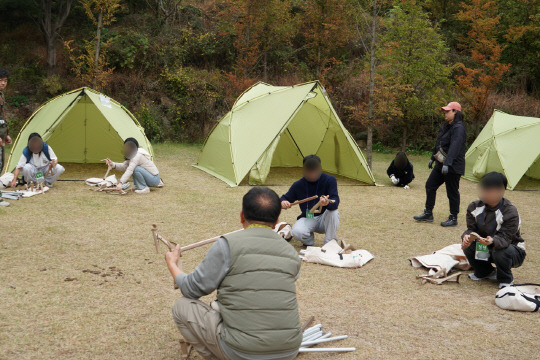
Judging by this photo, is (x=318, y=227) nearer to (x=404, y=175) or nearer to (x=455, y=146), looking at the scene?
(x=455, y=146)

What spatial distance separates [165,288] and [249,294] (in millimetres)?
2020

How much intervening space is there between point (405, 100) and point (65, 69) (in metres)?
12.1

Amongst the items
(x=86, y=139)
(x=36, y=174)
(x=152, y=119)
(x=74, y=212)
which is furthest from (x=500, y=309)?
(x=152, y=119)

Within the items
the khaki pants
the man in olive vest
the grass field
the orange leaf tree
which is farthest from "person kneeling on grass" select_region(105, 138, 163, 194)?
the orange leaf tree

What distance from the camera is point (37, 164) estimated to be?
8.46m

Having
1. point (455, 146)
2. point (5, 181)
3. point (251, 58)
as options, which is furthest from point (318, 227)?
point (251, 58)

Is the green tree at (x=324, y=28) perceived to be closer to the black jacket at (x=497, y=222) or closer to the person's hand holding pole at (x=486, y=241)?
the black jacket at (x=497, y=222)

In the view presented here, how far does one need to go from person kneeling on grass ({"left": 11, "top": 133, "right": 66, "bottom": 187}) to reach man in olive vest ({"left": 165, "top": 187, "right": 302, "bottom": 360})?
6.31 metres

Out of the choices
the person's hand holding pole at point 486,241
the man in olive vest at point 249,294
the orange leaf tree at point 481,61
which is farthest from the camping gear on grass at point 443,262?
the orange leaf tree at point 481,61

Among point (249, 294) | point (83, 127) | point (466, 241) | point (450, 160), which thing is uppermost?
point (450, 160)

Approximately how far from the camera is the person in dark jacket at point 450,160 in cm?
722

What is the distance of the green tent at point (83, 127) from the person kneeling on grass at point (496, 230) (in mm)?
7006

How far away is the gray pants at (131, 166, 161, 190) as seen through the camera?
870cm

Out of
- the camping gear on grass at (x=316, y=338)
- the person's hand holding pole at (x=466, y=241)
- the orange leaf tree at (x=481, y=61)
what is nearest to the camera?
the camping gear on grass at (x=316, y=338)
